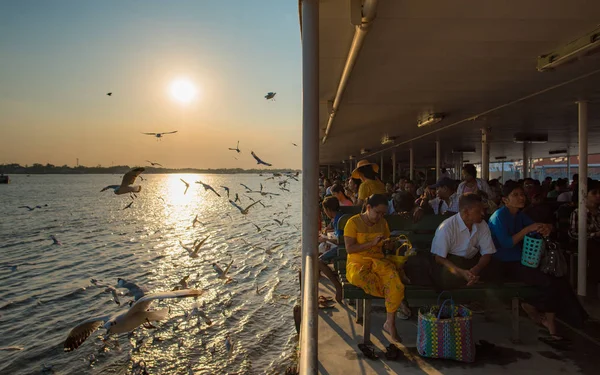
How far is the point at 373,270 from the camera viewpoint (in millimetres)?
4293

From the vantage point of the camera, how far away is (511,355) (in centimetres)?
399

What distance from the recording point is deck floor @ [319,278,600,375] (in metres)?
3.72

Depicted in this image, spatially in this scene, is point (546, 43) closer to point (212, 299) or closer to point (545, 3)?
point (545, 3)

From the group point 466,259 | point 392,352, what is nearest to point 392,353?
point 392,352

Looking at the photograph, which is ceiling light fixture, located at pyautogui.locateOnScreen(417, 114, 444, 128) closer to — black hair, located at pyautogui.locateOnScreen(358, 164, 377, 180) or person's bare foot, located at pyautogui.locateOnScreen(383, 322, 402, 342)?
black hair, located at pyautogui.locateOnScreen(358, 164, 377, 180)

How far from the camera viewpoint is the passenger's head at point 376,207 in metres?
4.37

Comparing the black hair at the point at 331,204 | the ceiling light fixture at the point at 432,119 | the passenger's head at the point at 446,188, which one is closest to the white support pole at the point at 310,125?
the black hair at the point at 331,204

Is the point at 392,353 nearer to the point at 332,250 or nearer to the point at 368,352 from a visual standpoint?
the point at 368,352

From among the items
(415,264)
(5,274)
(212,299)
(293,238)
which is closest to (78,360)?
(212,299)

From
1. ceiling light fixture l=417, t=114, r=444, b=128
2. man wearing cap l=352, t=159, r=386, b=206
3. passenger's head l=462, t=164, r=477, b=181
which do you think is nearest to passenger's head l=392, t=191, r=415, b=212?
man wearing cap l=352, t=159, r=386, b=206

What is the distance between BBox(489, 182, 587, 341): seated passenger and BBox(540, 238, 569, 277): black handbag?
0.21 ft

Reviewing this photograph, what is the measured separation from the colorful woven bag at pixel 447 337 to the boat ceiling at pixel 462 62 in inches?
102

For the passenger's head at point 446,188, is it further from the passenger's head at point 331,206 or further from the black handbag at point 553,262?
the black handbag at point 553,262

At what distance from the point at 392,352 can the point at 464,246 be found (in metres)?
1.32
